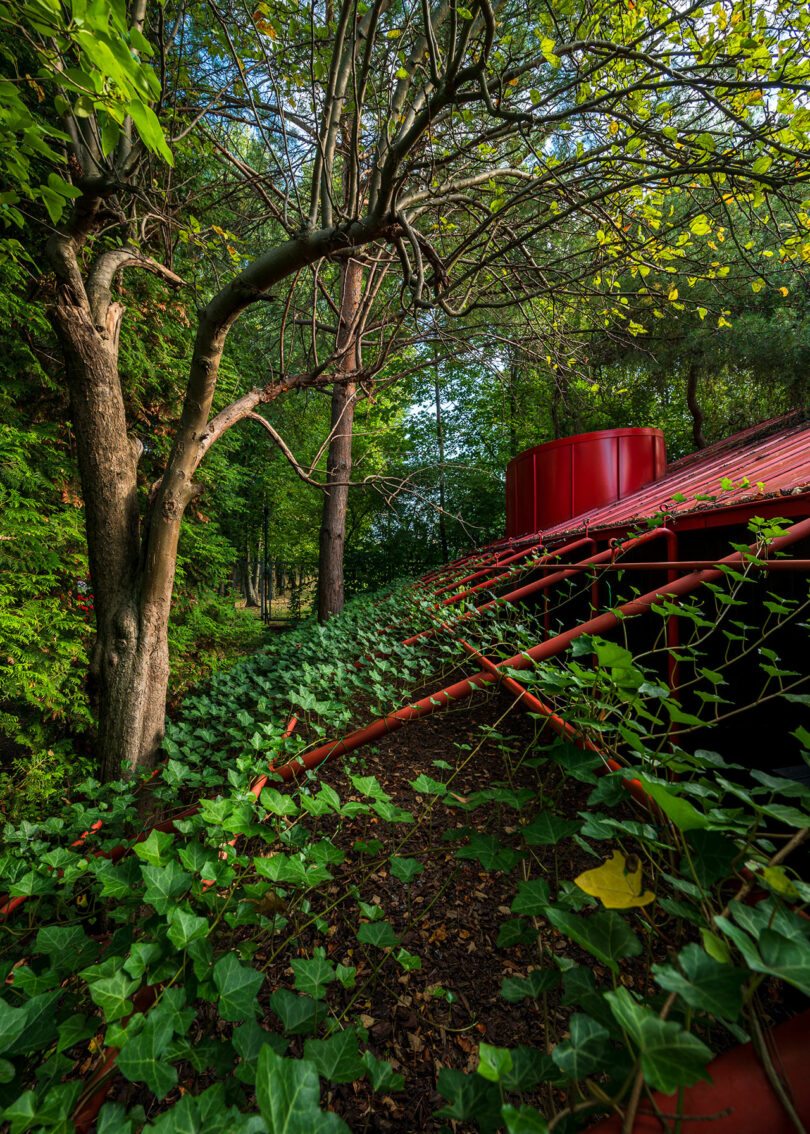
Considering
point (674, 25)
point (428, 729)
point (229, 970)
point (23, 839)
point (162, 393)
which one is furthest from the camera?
point (162, 393)

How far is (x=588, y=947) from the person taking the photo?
0.70 meters

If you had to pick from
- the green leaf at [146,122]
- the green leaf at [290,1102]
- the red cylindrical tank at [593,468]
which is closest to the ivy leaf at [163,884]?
the green leaf at [290,1102]

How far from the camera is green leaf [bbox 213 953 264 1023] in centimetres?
89

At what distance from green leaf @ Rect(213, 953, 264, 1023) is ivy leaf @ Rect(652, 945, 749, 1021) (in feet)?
2.41

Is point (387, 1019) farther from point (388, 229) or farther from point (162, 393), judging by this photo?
point (162, 393)

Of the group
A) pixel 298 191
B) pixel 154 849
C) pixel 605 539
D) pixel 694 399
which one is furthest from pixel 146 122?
pixel 694 399

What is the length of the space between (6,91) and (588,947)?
2.87 m

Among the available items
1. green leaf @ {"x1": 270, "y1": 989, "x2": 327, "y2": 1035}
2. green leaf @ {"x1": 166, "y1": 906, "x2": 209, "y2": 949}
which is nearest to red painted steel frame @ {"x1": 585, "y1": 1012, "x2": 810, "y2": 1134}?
green leaf @ {"x1": 270, "y1": 989, "x2": 327, "y2": 1035}

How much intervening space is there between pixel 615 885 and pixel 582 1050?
0.79 ft

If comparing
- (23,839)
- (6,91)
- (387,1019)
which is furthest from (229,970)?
(6,91)

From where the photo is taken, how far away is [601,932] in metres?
0.75

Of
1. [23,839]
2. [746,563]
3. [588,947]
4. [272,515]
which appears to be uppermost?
[272,515]

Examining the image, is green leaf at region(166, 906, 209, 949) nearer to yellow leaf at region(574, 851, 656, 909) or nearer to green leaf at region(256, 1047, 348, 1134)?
green leaf at region(256, 1047, 348, 1134)

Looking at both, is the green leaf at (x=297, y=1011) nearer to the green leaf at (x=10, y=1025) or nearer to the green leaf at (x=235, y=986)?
the green leaf at (x=235, y=986)
